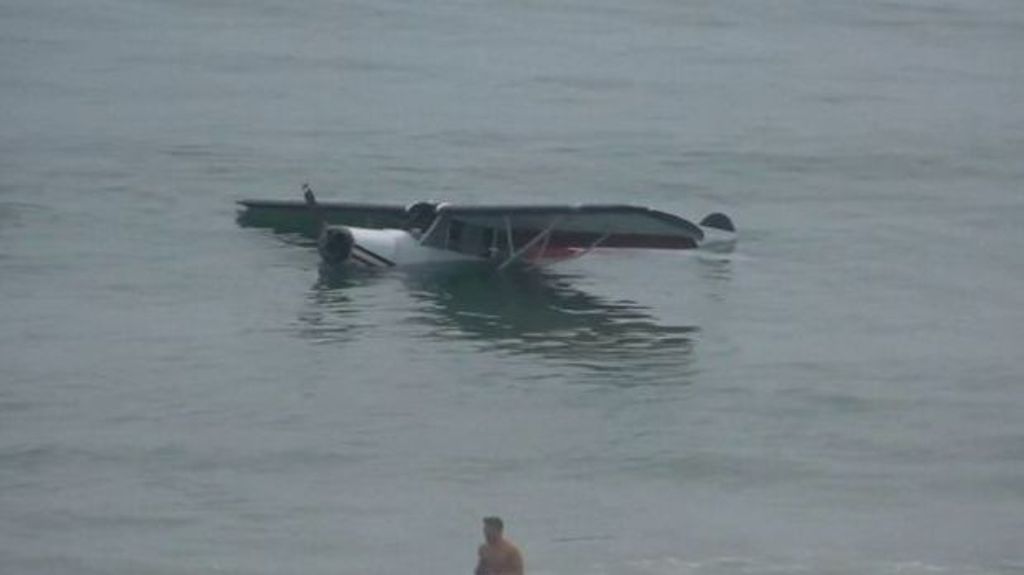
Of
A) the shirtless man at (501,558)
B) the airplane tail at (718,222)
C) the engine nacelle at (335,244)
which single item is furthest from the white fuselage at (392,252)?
the shirtless man at (501,558)

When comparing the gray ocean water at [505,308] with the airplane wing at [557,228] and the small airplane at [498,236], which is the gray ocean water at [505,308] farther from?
the airplane wing at [557,228]

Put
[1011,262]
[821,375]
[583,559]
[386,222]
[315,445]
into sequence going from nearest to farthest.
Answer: [583,559], [315,445], [821,375], [386,222], [1011,262]

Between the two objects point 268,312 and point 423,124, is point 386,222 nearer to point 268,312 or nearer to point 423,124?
A: point 268,312

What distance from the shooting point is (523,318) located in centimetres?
3216

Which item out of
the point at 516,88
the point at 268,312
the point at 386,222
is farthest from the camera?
the point at 516,88

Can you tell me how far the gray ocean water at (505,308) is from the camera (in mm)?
21953

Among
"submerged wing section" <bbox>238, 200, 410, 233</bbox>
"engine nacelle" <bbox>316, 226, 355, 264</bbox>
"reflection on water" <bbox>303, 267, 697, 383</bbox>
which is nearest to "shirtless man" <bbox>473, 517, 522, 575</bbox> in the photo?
"reflection on water" <bbox>303, 267, 697, 383</bbox>

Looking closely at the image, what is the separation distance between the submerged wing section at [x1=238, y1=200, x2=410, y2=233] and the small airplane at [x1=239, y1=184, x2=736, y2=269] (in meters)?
0.58

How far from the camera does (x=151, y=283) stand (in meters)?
34.4

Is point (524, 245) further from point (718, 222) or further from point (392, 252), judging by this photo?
Result: point (718, 222)

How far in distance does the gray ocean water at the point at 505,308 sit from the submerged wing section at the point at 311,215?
35 centimetres

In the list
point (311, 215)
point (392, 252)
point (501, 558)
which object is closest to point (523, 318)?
point (392, 252)

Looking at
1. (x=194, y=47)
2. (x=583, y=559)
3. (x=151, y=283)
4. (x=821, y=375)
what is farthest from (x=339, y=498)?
(x=194, y=47)

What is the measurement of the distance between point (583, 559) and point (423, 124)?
30502mm
